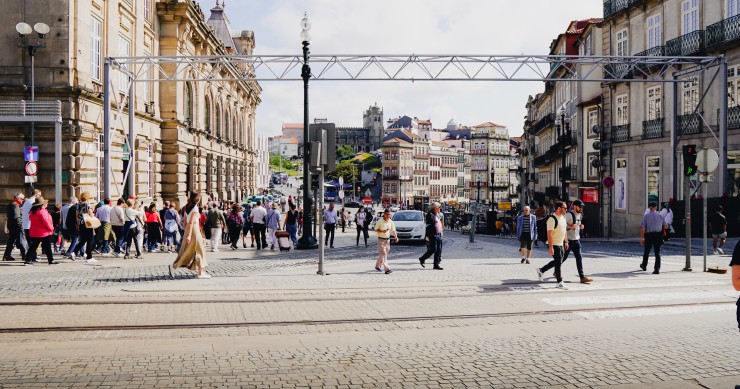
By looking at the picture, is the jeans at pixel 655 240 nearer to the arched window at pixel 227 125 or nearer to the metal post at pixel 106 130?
the metal post at pixel 106 130

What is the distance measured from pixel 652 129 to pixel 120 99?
26489 millimetres

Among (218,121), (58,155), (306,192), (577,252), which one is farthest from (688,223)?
(218,121)

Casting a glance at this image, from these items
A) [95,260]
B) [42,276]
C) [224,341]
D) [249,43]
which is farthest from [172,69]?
[249,43]

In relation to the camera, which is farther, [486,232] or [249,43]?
[249,43]

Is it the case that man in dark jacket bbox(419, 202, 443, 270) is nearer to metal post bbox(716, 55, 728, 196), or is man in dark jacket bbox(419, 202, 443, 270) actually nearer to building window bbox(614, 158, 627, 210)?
metal post bbox(716, 55, 728, 196)

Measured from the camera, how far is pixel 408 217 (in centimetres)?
2903

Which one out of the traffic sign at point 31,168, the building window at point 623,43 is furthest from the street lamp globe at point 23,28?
the building window at point 623,43

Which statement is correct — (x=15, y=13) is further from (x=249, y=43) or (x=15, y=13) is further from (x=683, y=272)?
(x=249, y=43)

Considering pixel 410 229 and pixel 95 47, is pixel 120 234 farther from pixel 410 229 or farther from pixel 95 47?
pixel 410 229

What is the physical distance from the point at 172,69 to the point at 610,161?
1021 inches

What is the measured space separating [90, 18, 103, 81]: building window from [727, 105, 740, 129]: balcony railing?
26521 millimetres

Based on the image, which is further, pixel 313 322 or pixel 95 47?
pixel 95 47

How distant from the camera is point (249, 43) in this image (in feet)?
240

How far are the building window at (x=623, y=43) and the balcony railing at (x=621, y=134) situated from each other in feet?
13.8
